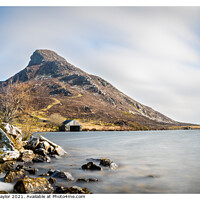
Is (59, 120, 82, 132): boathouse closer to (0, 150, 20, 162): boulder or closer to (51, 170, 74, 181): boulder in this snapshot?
(0, 150, 20, 162): boulder

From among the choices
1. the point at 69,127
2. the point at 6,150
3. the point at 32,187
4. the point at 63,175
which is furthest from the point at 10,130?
the point at 69,127

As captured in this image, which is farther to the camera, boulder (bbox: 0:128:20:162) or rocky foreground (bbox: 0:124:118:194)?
boulder (bbox: 0:128:20:162)

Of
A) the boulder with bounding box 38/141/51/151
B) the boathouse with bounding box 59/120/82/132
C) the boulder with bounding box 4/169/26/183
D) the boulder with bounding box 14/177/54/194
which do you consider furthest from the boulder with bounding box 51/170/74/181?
the boathouse with bounding box 59/120/82/132

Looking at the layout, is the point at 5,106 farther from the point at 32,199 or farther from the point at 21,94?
the point at 32,199

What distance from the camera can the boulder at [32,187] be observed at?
358 inches

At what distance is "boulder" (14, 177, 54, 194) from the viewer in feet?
29.8

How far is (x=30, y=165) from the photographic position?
53.3 ft

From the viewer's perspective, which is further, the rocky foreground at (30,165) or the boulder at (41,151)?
the boulder at (41,151)

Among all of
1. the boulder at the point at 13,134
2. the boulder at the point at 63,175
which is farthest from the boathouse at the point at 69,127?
the boulder at the point at 63,175

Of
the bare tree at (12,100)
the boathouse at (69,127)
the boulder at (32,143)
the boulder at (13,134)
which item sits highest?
the bare tree at (12,100)

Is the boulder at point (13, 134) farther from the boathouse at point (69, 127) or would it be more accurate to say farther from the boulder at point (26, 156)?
the boathouse at point (69, 127)

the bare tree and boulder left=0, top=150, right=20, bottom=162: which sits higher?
the bare tree

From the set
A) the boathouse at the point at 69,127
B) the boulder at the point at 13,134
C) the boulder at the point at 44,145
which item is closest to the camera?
the boulder at the point at 13,134

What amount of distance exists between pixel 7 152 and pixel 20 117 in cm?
726
